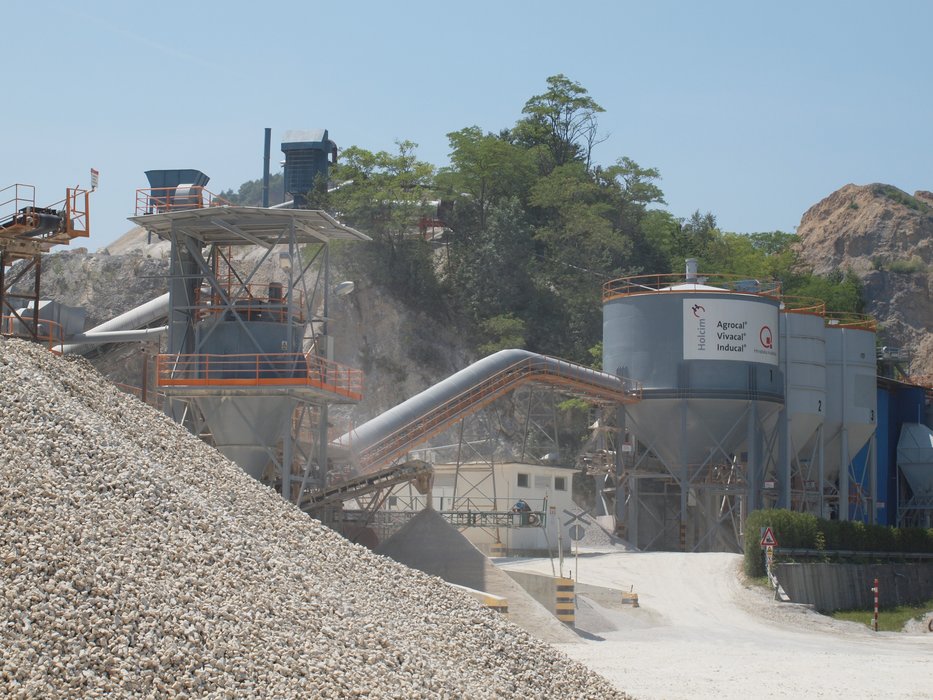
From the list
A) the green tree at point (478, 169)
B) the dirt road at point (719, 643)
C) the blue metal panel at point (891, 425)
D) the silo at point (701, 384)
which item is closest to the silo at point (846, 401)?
the silo at point (701, 384)

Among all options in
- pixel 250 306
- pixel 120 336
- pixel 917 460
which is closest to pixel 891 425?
pixel 917 460

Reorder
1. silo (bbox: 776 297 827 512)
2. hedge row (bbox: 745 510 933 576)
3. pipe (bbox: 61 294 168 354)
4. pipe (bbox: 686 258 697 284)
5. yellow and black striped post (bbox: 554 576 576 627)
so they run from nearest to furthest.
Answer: yellow and black striped post (bbox: 554 576 576 627) → hedge row (bbox: 745 510 933 576) → pipe (bbox: 61 294 168 354) → silo (bbox: 776 297 827 512) → pipe (bbox: 686 258 697 284)

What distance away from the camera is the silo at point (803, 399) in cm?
5600

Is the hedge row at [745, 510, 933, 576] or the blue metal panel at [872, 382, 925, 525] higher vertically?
the blue metal panel at [872, 382, 925, 525]

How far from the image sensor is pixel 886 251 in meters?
110

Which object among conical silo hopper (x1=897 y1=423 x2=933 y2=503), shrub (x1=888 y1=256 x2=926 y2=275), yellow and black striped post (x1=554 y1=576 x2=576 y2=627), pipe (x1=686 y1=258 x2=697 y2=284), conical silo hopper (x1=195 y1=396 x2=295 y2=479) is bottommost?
yellow and black striped post (x1=554 y1=576 x2=576 y2=627)

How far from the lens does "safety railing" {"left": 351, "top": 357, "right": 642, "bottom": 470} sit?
4328 centimetres

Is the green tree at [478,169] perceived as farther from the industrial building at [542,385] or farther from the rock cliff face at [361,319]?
the industrial building at [542,385]

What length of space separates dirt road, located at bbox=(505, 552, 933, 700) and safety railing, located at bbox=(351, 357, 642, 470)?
5.40 meters

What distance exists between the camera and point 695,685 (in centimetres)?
2380

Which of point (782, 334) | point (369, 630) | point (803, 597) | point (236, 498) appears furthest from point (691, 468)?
point (369, 630)

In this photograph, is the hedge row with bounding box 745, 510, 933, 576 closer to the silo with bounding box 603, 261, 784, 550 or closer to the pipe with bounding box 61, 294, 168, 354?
the silo with bounding box 603, 261, 784, 550

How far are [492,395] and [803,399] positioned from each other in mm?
14967

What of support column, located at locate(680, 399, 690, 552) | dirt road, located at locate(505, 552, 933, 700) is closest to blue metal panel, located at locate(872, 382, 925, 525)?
support column, located at locate(680, 399, 690, 552)
